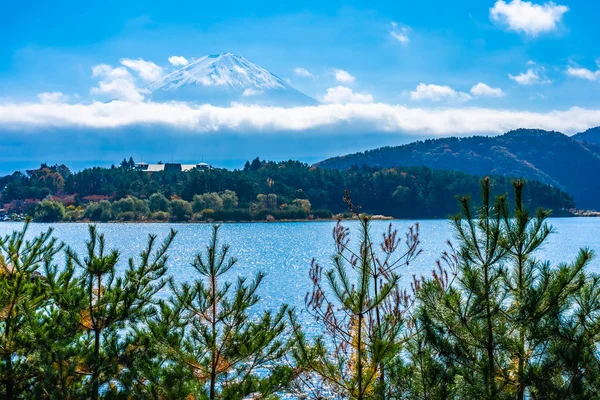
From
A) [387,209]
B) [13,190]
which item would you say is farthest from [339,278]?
[13,190]

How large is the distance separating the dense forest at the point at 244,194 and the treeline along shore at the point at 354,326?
11831 centimetres

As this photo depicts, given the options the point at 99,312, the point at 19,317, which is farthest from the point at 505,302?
the point at 19,317

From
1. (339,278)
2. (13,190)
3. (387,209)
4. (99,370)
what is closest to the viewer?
(339,278)

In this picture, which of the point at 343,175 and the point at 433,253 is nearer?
the point at 433,253

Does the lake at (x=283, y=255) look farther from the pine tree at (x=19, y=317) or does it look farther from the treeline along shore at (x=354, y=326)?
the treeline along shore at (x=354, y=326)

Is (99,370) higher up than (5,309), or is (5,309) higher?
(5,309)

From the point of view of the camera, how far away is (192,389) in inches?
354

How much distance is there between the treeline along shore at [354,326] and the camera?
25.3ft

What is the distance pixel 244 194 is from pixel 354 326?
429 feet

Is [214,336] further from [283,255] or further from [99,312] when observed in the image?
[283,255]

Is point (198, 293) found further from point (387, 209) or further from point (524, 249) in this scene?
point (387, 209)

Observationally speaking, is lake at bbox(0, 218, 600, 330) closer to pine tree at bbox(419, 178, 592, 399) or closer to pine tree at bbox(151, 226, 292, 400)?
→ pine tree at bbox(151, 226, 292, 400)

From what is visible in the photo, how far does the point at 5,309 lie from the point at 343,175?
490ft

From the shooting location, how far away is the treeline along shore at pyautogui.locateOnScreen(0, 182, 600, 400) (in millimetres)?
7707
